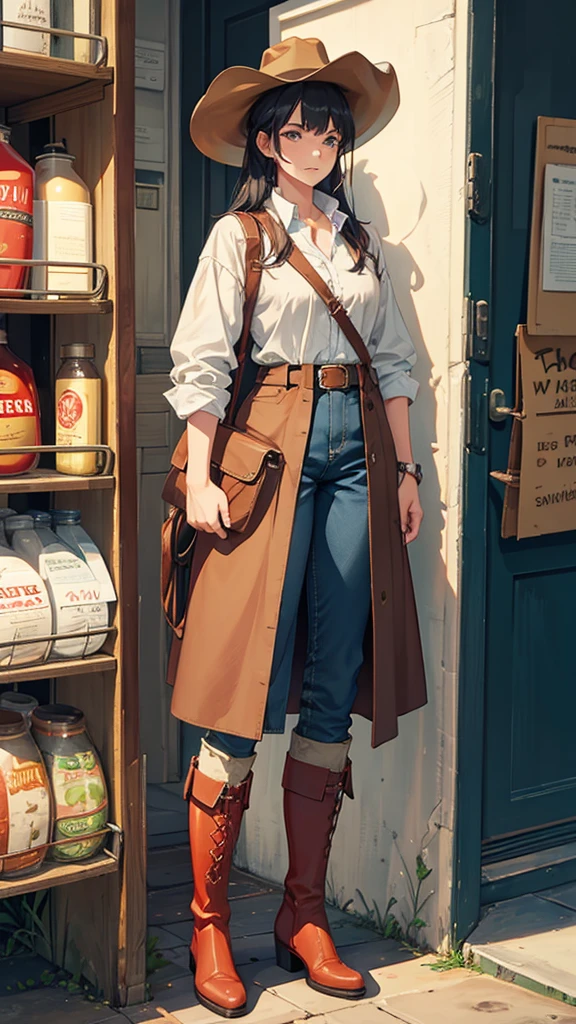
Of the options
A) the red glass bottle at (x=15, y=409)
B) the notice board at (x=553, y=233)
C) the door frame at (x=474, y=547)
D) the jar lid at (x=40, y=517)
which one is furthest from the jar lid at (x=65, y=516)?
the notice board at (x=553, y=233)

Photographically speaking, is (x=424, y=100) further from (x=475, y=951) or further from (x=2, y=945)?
(x=2, y=945)

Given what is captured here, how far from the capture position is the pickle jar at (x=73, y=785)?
2434 millimetres

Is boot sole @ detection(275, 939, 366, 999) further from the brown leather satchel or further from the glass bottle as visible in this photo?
the glass bottle

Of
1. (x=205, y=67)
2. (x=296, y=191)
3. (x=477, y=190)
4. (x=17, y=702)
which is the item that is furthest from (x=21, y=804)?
(x=205, y=67)

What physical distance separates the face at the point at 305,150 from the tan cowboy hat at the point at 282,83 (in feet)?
0.26

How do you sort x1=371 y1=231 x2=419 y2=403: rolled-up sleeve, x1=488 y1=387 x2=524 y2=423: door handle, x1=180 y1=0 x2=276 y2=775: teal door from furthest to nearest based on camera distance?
x1=180 y1=0 x2=276 y2=775: teal door < x1=488 y1=387 x2=524 y2=423: door handle < x1=371 y1=231 x2=419 y2=403: rolled-up sleeve

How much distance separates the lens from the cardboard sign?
290 cm

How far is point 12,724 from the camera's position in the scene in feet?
7.90

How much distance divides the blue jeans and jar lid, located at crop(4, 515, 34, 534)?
19.6 inches

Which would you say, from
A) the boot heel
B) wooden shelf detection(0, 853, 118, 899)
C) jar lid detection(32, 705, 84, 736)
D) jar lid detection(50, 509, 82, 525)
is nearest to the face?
jar lid detection(50, 509, 82, 525)

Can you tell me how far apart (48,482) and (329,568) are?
57cm

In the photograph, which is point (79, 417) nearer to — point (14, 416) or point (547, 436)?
point (14, 416)

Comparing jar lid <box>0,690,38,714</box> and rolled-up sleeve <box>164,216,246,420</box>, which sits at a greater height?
rolled-up sleeve <box>164,216,246,420</box>

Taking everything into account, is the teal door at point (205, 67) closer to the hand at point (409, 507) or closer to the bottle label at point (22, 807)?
the hand at point (409, 507)
